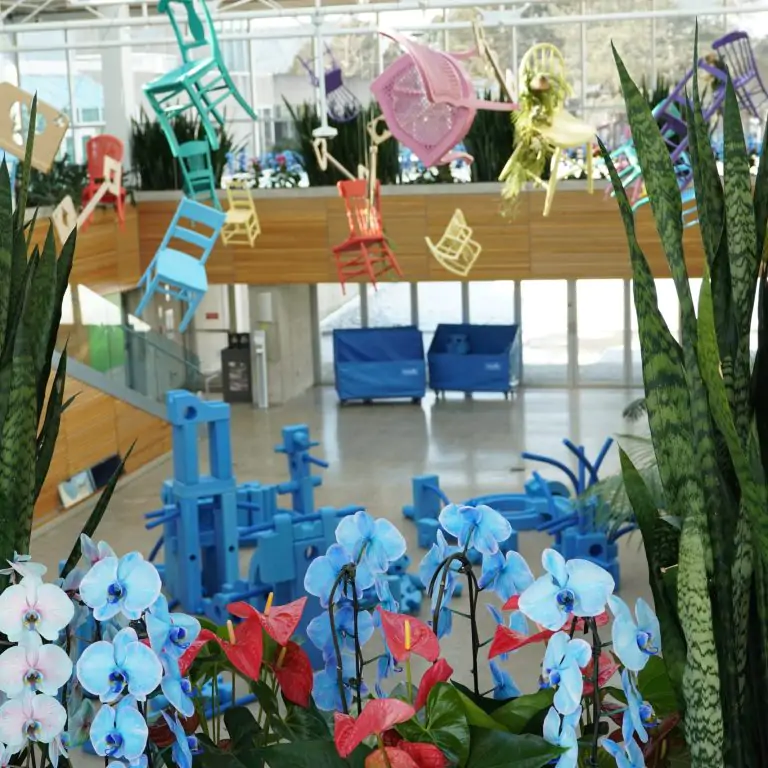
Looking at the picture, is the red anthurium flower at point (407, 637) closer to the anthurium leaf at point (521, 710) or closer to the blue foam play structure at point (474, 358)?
the anthurium leaf at point (521, 710)

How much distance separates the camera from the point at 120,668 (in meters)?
1.34

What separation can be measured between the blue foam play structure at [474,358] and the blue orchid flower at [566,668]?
539 inches

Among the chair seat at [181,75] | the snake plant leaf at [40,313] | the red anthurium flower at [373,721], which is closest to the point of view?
the red anthurium flower at [373,721]

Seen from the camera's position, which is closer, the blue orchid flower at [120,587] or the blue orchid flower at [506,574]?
the blue orchid flower at [120,587]

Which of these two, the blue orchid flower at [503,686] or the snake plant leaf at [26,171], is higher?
the snake plant leaf at [26,171]

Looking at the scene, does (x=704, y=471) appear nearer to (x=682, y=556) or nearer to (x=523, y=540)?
(x=682, y=556)

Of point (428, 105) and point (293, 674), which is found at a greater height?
point (428, 105)

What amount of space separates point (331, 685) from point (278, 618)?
0.12m

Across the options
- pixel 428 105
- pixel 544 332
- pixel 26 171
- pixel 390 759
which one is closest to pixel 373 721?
pixel 390 759

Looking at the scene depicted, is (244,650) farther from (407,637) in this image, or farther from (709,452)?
(709,452)

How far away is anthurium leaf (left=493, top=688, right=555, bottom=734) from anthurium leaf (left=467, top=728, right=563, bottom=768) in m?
0.07

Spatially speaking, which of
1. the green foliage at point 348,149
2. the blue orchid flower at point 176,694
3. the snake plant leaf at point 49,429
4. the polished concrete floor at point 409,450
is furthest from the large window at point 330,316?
the blue orchid flower at point 176,694

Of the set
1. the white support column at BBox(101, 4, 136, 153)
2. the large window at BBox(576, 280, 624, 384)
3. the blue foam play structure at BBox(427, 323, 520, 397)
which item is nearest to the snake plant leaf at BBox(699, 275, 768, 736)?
the blue foam play structure at BBox(427, 323, 520, 397)

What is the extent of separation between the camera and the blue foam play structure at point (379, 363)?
15109 millimetres
